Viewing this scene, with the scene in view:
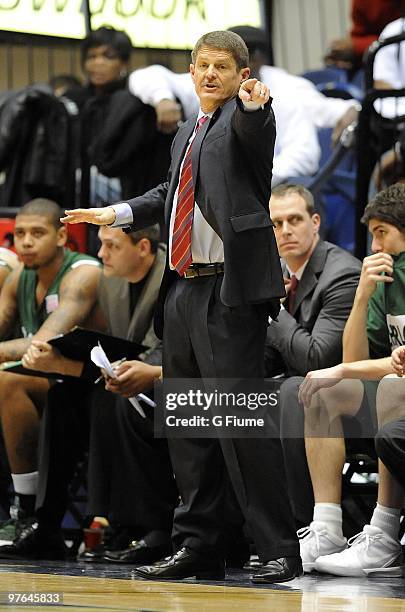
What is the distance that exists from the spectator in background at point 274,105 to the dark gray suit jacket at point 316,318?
1462 mm

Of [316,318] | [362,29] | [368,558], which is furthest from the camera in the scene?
[362,29]

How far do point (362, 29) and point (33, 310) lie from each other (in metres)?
3.88

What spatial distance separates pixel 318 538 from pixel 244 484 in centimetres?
58

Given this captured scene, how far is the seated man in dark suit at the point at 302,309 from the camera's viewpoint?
4430mm

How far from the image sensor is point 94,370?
16.0 feet

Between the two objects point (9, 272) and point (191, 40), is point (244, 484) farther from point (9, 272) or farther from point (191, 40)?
point (191, 40)

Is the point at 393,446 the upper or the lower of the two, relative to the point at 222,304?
lower

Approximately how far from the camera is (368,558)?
415 cm

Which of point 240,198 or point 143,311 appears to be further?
point 143,311

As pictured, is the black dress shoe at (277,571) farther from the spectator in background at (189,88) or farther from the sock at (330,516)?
the spectator in background at (189,88)

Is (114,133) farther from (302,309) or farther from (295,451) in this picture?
(295,451)

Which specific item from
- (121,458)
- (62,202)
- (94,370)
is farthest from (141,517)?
(62,202)

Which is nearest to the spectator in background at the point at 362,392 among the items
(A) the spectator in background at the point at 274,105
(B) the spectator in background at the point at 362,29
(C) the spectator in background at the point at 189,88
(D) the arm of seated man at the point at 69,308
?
(D) the arm of seated man at the point at 69,308

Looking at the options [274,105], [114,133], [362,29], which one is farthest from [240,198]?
[362,29]
